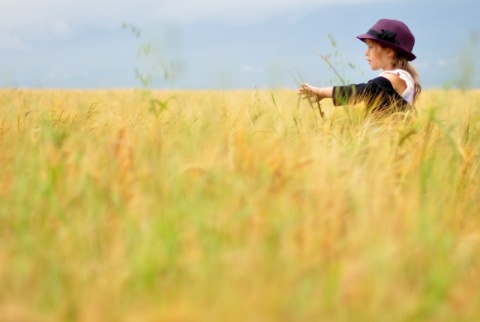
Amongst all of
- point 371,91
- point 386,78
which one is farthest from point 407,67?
point 371,91

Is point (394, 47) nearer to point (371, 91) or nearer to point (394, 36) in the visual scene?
point (394, 36)

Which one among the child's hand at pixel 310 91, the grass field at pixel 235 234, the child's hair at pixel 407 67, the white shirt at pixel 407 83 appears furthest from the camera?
the child's hair at pixel 407 67

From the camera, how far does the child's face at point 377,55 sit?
2787mm

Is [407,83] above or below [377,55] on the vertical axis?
below

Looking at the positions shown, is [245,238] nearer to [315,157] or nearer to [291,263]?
[291,263]

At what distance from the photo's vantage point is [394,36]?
2.72m

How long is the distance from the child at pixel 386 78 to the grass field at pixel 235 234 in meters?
0.83

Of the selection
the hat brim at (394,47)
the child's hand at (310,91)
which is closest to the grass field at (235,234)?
the child's hand at (310,91)

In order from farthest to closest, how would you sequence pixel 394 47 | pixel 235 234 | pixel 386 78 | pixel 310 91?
pixel 394 47
pixel 386 78
pixel 310 91
pixel 235 234

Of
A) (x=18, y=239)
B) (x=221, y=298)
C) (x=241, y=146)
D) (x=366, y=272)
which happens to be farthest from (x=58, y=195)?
(x=366, y=272)

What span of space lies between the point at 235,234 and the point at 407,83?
1808 millimetres

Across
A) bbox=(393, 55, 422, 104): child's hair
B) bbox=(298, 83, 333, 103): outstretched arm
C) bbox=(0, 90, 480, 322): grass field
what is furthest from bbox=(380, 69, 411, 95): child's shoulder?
bbox=(0, 90, 480, 322): grass field

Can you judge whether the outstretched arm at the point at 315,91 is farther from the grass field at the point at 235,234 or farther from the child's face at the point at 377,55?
the grass field at the point at 235,234

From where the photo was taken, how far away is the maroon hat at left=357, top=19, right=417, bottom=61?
8.86 ft
